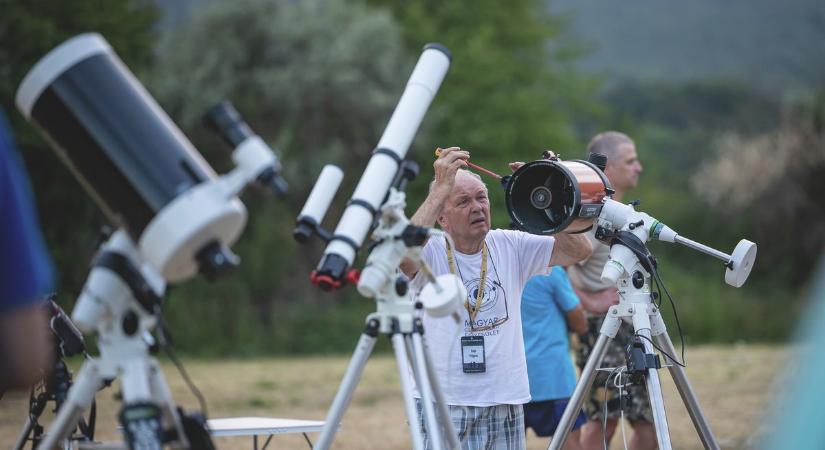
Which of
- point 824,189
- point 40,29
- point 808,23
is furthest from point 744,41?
point 40,29

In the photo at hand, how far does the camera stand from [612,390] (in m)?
7.36

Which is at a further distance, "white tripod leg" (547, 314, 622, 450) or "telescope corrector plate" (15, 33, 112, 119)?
"white tripod leg" (547, 314, 622, 450)

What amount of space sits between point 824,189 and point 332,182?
30554mm

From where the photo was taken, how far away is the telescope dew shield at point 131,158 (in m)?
3.17

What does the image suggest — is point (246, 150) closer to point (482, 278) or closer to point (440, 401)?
point (440, 401)

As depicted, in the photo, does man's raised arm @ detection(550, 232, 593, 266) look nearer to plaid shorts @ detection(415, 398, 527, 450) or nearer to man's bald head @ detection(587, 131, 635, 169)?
plaid shorts @ detection(415, 398, 527, 450)

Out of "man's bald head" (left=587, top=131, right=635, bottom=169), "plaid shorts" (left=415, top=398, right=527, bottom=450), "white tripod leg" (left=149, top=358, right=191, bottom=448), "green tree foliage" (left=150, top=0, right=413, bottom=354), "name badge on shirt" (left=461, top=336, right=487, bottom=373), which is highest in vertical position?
"green tree foliage" (left=150, top=0, right=413, bottom=354)

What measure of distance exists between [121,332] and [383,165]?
1.21 metres

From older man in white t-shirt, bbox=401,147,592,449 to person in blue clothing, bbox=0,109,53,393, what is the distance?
2.63m

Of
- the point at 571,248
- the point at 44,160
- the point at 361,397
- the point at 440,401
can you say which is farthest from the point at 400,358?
the point at 44,160

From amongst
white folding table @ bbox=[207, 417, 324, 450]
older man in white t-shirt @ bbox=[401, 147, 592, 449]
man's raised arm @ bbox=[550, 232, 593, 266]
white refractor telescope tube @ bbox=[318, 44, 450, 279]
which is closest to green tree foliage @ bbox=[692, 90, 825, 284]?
man's raised arm @ bbox=[550, 232, 593, 266]

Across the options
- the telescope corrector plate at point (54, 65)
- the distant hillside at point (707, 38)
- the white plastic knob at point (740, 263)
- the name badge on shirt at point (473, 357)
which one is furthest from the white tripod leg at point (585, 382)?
the distant hillside at point (707, 38)

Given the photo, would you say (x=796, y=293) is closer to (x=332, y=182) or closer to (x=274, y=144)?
(x=274, y=144)

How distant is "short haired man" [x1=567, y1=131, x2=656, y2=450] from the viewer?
277 inches
